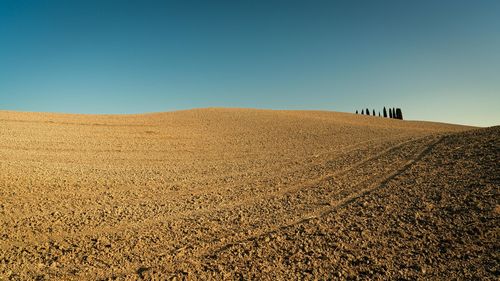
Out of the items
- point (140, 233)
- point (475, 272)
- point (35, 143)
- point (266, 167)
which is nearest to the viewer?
point (475, 272)

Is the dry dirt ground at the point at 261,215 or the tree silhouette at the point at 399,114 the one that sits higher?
the tree silhouette at the point at 399,114

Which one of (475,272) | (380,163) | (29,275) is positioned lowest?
(29,275)

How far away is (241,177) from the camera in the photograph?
10.6 metres

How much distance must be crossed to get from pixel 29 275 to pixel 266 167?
8768 millimetres

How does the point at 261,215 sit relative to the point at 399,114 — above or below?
below

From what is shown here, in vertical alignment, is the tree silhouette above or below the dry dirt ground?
above

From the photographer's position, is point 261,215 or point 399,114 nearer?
point 261,215

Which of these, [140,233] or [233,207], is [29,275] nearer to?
[140,233]

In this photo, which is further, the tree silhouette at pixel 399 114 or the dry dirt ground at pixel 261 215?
the tree silhouette at pixel 399 114

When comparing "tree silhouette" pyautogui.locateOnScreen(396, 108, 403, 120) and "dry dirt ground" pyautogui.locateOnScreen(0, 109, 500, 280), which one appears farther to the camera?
"tree silhouette" pyautogui.locateOnScreen(396, 108, 403, 120)

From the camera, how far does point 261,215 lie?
669cm

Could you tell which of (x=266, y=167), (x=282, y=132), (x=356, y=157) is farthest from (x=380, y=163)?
(x=282, y=132)

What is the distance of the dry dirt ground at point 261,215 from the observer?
4590 millimetres

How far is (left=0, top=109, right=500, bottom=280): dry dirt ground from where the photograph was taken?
15.1ft
